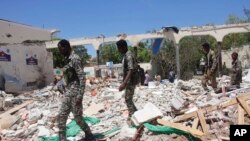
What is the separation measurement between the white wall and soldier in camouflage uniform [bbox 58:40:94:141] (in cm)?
1186

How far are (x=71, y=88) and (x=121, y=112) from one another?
312cm

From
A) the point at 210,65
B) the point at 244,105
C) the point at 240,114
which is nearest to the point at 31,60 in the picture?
the point at 210,65

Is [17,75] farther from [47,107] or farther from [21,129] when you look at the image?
[21,129]

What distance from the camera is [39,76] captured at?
67.8ft

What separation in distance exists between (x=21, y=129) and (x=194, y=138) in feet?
14.2

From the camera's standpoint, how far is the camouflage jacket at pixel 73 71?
22.7ft

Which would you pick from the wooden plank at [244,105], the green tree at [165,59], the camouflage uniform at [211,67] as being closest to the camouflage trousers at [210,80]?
the camouflage uniform at [211,67]

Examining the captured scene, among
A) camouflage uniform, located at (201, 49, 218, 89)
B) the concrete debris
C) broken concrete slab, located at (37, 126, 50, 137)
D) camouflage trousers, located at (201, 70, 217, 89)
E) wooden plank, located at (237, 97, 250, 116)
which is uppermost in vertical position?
camouflage uniform, located at (201, 49, 218, 89)

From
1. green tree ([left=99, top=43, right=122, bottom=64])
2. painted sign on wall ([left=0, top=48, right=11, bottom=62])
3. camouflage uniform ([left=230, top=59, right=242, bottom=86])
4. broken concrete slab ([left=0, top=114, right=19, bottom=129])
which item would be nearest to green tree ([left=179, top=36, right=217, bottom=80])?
painted sign on wall ([left=0, top=48, right=11, bottom=62])

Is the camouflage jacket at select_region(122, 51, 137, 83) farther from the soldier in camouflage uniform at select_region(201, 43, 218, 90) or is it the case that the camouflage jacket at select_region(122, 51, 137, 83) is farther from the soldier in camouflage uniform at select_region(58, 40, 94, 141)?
the soldier in camouflage uniform at select_region(201, 43, 218, 90)

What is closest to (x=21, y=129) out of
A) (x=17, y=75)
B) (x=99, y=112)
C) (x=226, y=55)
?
(x=99, y=112)

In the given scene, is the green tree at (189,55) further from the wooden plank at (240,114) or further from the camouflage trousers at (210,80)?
the wooden plank at (240,114)

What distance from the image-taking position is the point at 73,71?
23.0 ft

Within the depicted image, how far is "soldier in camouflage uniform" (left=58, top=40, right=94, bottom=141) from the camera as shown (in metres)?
6.92
